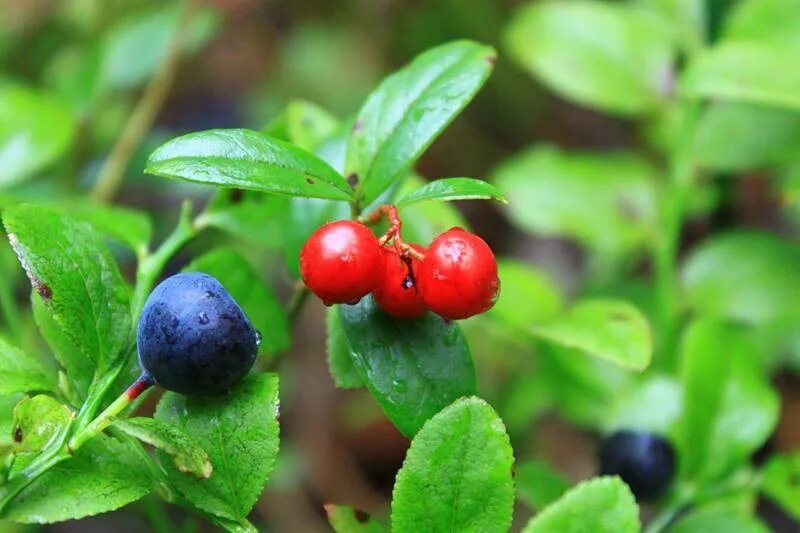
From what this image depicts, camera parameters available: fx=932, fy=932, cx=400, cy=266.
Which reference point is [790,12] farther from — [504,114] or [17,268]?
[17,268]

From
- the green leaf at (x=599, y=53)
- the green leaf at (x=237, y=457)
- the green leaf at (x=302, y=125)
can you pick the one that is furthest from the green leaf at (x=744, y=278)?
the green leaf at (x=237, y=457)

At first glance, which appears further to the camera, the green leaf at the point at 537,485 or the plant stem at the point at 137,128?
the plant stem at the point at 137,128

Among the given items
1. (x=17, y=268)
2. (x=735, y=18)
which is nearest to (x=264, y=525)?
(x=17, y=268)

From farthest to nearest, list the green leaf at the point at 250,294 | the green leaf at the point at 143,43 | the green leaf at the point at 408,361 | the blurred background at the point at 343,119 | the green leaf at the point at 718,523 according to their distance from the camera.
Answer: the green leaf at the point at 143,43
the blurred background at the point at 343,119
the green leaf at the point at 718,523
the green leaf at the point at 250,294
the green leaf at the point at 408,361

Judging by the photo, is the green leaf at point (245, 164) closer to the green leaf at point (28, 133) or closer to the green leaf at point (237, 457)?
the green leaf at point (237, 457)

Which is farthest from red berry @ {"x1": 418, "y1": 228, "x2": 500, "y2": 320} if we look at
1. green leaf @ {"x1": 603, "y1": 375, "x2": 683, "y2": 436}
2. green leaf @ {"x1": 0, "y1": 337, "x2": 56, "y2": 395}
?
green leaf @ {"x1": 603, "y1": 375, "x2": 683, "y2": 436}

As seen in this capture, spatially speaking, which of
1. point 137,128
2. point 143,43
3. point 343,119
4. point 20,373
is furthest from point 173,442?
point 343,119
